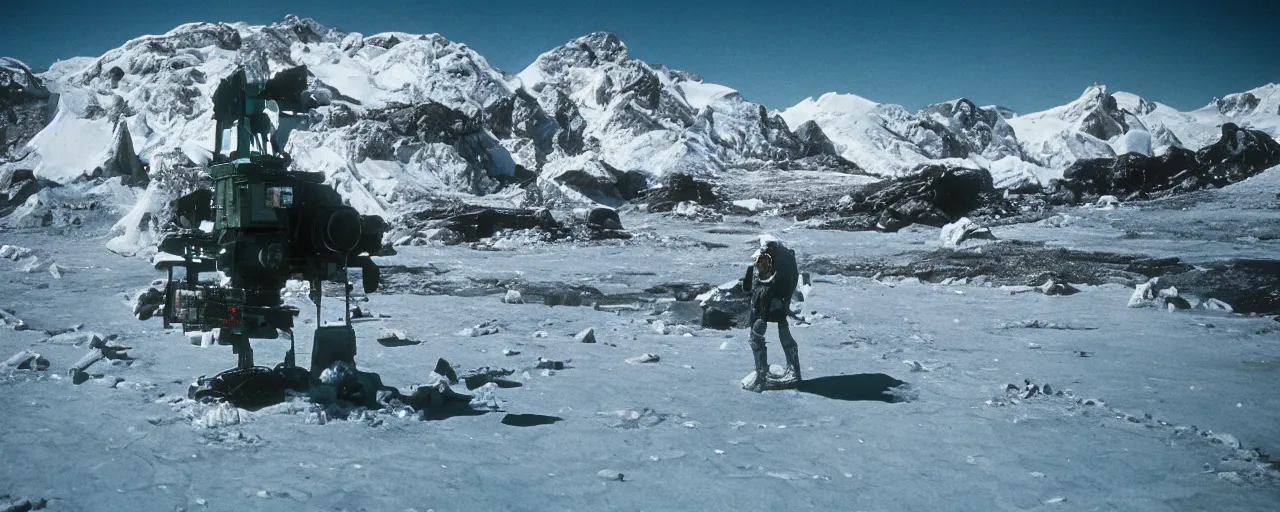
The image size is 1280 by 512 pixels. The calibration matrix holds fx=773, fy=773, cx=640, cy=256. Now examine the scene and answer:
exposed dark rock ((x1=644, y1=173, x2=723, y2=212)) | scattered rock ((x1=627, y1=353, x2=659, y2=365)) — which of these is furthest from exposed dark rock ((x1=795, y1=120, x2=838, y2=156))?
scattered rock ((x1=627, y1=353, x2=659, y2=365))

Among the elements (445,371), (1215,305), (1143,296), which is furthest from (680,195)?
(445,371)

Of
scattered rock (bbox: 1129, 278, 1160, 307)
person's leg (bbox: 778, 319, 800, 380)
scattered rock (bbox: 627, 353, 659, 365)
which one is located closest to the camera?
person's leg (bbox: 778, 319, 800, 380)

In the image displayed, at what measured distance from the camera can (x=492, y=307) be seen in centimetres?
838

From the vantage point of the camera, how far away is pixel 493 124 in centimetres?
4062

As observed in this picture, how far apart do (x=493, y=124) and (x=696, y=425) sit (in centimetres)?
3826

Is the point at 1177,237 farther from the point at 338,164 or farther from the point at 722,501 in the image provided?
the point at 338,164

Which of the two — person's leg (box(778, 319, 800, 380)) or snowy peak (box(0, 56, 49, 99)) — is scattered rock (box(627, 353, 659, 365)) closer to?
person's leg (box(778, 319, 800, 380))

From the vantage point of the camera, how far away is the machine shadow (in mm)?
4707

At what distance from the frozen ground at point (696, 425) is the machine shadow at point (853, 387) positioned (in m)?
0.03

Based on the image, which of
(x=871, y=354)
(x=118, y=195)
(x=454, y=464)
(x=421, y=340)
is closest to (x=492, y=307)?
(x=421, y=340)

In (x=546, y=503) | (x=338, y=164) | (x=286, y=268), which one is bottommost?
(x=546, y=503)

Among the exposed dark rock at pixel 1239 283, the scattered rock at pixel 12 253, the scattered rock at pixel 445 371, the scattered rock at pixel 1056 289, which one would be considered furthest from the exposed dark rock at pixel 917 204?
the scattered rock at pixel 12 253

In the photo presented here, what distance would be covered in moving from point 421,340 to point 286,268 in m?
2.37

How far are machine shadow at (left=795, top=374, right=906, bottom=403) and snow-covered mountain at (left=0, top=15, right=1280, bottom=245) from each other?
511 inches
